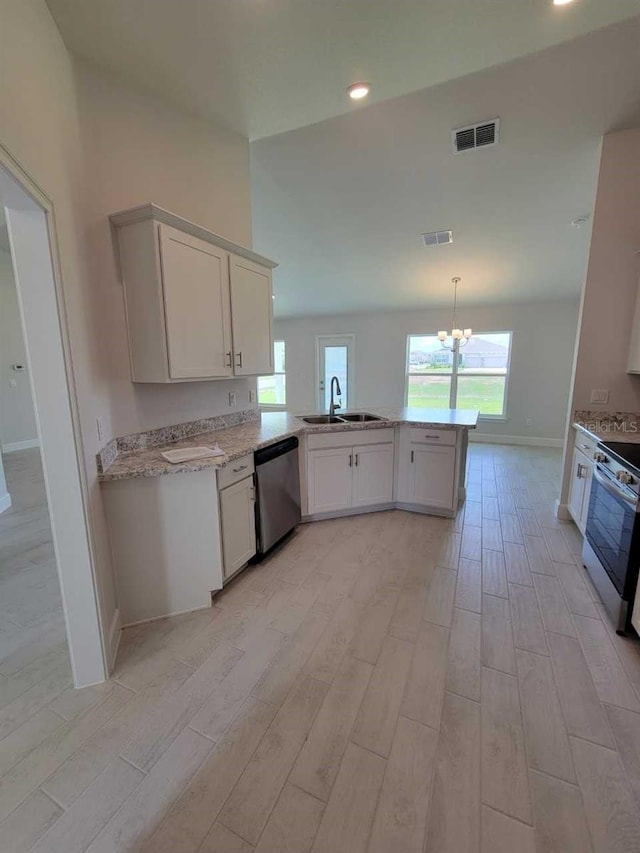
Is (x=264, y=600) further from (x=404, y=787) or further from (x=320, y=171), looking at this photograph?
(x=320, y=171)

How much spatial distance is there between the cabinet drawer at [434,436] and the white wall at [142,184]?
5.81ft

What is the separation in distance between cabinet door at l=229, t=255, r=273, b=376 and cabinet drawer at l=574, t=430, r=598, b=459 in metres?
2.56

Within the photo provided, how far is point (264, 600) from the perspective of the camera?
2.15 metres

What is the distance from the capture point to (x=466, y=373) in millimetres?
6688

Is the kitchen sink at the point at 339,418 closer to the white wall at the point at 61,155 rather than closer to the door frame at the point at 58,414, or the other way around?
the white wall at the point at 61,155

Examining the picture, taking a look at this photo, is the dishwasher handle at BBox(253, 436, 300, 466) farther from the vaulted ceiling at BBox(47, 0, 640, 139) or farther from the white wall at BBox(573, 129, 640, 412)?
the white wall at BBox(573, 129, 640, 412)

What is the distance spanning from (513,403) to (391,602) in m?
5.47

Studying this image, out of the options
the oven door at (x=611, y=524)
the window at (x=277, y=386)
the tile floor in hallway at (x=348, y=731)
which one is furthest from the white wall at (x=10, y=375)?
A: the oven door at (x=611, y=524)

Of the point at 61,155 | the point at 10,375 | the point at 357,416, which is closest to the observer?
the point at 61,155

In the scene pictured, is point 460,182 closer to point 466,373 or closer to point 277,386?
point 466,373

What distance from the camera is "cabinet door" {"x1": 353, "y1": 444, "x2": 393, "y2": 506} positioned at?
3.22 m

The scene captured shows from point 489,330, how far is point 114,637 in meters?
6.84

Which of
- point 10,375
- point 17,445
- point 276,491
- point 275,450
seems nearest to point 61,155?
point 275,450

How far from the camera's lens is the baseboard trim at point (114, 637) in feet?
5.53
